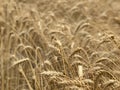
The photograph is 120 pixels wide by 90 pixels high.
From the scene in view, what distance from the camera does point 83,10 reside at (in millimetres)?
5863

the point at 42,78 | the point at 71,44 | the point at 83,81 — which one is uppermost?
the point at 71,44

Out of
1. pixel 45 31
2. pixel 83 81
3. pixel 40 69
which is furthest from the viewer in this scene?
pixel 45 31

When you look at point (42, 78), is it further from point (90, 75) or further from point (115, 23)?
point (115, 23)

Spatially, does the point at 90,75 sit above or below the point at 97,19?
below

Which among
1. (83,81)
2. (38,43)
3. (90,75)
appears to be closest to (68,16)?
(38,43)

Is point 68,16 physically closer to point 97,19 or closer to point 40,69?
point 97,19

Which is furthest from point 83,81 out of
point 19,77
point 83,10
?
point 83,10

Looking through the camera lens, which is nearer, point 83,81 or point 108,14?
point 83,81

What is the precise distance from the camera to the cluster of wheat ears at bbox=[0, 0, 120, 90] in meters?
2.64

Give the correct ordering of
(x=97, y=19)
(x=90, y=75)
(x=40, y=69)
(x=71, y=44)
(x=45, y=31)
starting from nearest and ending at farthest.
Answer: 1. (x=90, y=75)
2. (x=40, y=69)
3. (x=71, y=44)
4. (x=45, y=31)
5. (x=97, y=19)

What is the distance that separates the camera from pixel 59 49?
9.46ft

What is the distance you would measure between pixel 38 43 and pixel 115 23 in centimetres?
170

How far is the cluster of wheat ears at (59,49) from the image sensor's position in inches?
104

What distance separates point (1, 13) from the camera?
17.4 ft
